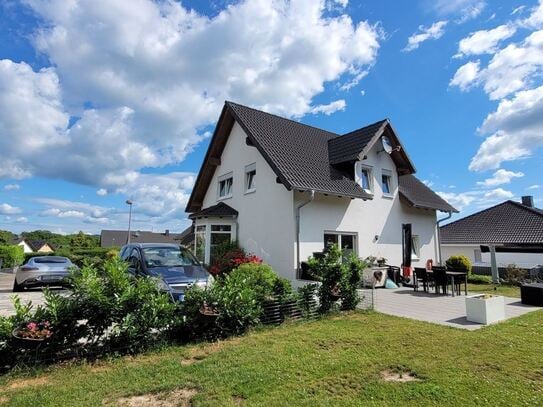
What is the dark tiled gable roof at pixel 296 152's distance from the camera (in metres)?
12.5

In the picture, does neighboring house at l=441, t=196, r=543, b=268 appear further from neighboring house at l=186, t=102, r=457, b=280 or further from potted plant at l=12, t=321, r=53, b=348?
potted plant at l=12, t=321, r=53, b=348

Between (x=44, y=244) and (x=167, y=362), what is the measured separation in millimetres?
81363

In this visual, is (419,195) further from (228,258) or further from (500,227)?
(500,227)

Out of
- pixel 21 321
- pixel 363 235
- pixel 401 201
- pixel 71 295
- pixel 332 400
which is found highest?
pixel 401 201

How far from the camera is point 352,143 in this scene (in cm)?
1557

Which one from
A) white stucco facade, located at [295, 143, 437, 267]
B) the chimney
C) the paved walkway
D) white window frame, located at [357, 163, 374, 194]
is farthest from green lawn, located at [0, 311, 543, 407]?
the chimney

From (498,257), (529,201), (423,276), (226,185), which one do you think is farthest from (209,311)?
(529,201)

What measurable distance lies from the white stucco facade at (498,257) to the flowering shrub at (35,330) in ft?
84.8

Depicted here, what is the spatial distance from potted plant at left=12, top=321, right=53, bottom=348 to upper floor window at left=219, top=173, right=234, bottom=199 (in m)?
12.2

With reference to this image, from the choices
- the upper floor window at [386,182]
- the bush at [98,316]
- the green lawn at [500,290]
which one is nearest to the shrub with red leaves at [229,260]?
the bush at [98,316]

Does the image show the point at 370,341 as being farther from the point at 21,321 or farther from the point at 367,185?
the point at 367,185

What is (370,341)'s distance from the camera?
5.92 m

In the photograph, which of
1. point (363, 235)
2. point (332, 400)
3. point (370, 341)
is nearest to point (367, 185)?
point (363, 235)

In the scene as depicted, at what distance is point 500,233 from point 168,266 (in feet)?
84.7
